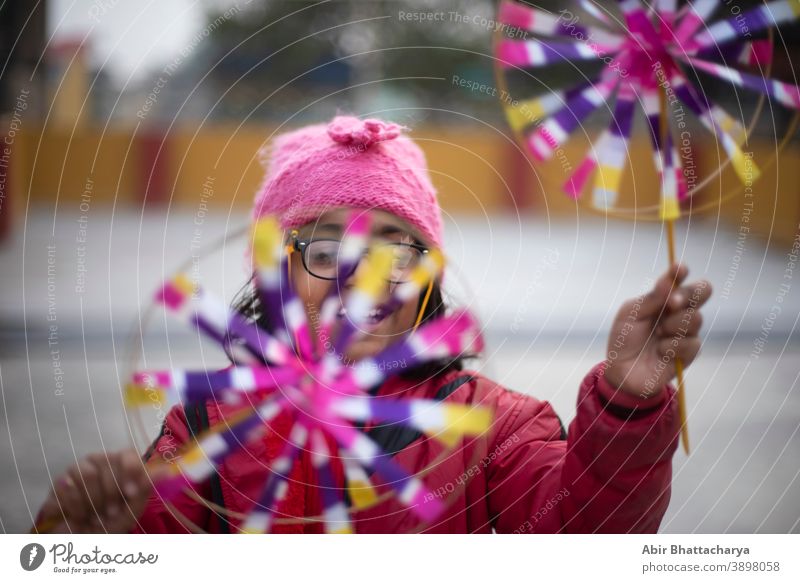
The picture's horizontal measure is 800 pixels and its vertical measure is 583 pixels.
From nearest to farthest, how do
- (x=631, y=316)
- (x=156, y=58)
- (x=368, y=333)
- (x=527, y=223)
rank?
(x=631, y=316)
(x=368, y=333)
(x=156, y=58)
(x=527, y=223)

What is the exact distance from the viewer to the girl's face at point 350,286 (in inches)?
30.2

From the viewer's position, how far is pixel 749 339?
2402mm

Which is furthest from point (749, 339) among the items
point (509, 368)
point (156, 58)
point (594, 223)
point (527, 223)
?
point (527, 223)

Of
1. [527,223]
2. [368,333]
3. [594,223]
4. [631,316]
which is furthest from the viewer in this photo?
[527,223]

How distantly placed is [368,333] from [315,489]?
0.14 metres

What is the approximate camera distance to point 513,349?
2273mm

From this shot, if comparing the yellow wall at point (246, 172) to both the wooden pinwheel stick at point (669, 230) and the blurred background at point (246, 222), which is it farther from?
the wooden pinwheel stick at point (669, 230)

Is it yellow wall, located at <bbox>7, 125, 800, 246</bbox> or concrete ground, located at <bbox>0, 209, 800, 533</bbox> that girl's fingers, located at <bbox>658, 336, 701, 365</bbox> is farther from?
yellow wall, located at <bbox>7, 125, 800, 246</bbox>

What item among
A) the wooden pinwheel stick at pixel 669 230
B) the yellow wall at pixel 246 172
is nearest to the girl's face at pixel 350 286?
the wooden pinwheel stick at pixel 669 230

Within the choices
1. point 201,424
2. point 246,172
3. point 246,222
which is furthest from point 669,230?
point 246,172

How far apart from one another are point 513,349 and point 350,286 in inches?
61.4

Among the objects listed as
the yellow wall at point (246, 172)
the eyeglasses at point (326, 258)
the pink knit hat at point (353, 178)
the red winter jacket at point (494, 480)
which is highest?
the yellow wall at point (246, 172)

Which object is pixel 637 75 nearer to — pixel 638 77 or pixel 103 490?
pixel 638 77
